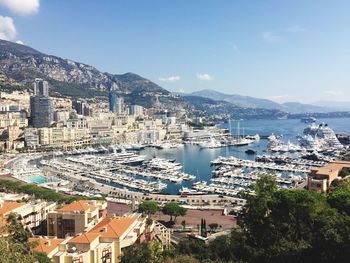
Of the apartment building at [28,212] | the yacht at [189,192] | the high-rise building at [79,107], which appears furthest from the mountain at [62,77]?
the apartment building at [28,212]

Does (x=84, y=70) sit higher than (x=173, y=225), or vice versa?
(x=84, y=70)

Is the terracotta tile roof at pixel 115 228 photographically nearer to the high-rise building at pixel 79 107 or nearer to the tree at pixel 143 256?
the tree at pixel 143 256

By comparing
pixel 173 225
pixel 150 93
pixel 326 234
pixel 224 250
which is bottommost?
pixel 173 225

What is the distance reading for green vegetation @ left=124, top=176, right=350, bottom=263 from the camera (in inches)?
391

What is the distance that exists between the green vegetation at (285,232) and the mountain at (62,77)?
93.2 meters

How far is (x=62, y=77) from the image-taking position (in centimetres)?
13600

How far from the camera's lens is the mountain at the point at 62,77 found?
114 m

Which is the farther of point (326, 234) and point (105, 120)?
point (105, 120)

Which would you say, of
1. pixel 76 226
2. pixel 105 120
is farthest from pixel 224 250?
pixel 105 120

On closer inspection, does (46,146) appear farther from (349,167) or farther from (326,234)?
(326,234)

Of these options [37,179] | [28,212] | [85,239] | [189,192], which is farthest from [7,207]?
[37,179]

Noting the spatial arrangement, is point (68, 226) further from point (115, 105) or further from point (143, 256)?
point (115, 105)

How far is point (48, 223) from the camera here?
15203mm

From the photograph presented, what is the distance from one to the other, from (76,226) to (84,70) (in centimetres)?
13969
